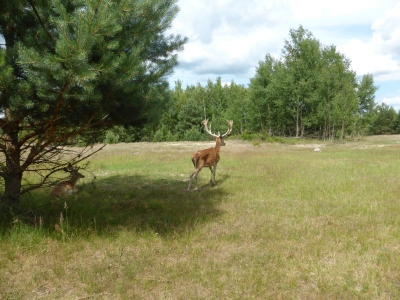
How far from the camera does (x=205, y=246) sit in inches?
216

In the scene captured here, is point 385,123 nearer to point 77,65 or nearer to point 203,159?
point 203,159

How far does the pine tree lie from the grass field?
1.57m

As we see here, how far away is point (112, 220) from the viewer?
6.61m

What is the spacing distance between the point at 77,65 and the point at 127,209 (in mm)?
4383

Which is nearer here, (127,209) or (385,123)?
(127,209)

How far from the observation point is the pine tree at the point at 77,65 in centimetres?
397

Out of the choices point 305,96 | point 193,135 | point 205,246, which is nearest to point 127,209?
point 205,246

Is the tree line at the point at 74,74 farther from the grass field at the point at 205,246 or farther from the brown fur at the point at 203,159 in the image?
the brown fur at the point at 203,159

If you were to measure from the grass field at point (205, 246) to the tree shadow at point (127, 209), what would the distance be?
0.09ft

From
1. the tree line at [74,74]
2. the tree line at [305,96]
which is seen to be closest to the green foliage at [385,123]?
the tree line at [305,96]

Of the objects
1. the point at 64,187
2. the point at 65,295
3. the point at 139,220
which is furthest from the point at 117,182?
the point at 65,295

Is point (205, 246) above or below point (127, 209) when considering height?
below

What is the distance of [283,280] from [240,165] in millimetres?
11613

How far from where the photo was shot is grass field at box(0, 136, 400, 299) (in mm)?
4172
